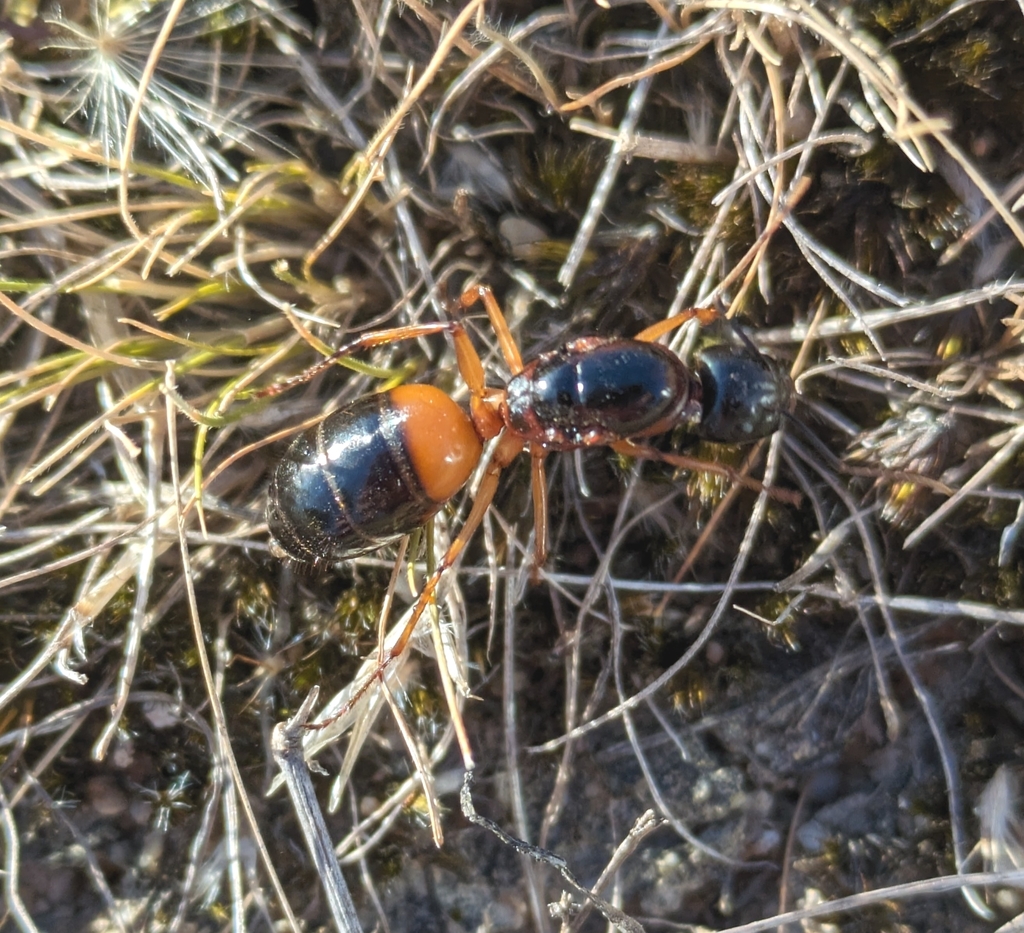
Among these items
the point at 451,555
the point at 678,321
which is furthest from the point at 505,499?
the point at 678,321

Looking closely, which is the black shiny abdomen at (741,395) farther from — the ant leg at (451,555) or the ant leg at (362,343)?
the ant leg at (362,343)

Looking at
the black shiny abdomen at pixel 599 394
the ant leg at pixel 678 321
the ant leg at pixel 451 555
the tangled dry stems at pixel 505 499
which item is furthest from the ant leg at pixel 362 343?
the ant leg at pixel 678 321

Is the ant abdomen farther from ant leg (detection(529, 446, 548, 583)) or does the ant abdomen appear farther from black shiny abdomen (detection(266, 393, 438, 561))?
ant leg (detection(529, 446, 548, 583))

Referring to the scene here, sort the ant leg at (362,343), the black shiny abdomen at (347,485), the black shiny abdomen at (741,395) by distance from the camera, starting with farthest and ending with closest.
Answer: the ant leg at (362,343) → the black shiny abdomen at (741,395) → the black shiny abdomen at (347,485)

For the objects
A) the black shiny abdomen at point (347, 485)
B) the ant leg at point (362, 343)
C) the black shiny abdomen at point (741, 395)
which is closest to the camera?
the black shiny abdomen at point (347, 485)

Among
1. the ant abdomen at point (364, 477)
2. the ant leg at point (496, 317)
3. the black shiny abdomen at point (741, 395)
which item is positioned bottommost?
the black shiny abdomen at point (741, 395)

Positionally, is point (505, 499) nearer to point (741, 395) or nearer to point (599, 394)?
point (599, 394)

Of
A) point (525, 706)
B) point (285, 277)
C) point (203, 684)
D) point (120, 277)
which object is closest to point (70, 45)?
point (120, 277)
